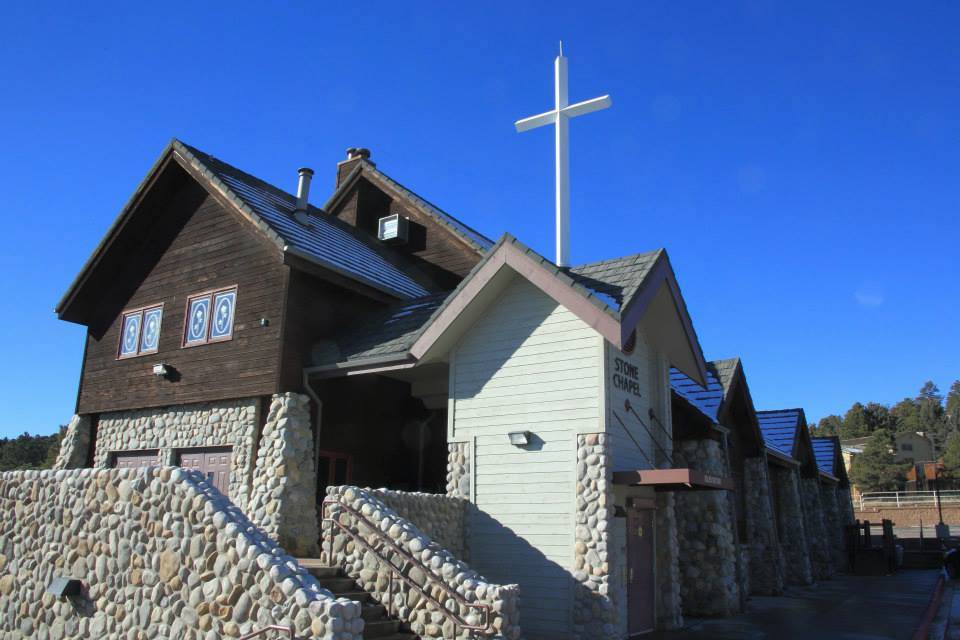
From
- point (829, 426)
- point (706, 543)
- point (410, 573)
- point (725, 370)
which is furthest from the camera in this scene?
point (829, 426)

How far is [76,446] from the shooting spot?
1694cm

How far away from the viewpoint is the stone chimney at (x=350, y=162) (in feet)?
70.3

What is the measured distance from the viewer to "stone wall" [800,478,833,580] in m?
25.7

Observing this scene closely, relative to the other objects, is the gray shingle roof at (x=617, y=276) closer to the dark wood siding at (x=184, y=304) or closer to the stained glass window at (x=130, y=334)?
the dark wood siding at (x=184, y=304)

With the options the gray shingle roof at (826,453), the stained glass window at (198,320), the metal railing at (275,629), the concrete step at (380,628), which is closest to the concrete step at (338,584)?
the concrete step at (380,628)

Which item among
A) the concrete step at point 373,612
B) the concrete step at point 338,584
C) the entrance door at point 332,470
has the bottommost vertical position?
the concrete step at point 373,612

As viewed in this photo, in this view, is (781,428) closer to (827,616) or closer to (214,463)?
(827,616)

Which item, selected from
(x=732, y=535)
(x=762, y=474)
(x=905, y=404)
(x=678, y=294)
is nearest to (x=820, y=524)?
(x=762, y=474)

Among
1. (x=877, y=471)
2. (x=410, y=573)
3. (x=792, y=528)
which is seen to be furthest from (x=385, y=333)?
(x=877, y=471)

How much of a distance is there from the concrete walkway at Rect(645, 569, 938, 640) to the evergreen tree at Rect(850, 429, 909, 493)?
143ft

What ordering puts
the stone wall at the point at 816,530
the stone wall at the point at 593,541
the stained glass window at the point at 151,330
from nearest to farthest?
1. the stone wall at the point at 593,541
2. the stained glass window at the point at 151,330
3. the stone wall at the point at 816,530

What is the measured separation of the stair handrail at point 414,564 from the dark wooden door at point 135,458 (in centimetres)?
694

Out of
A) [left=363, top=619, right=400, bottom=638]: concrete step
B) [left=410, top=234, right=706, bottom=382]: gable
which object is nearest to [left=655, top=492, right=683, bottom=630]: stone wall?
[left=410, top=234, right=706, bottom=382]: gable

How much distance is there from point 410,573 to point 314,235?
8864 millimetres
